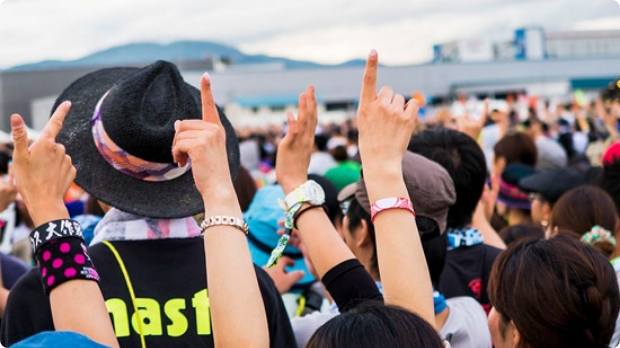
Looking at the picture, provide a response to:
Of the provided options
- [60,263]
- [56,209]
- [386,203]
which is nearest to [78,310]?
[60,263]

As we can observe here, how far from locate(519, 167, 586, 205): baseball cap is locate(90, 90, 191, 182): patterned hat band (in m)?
2.71

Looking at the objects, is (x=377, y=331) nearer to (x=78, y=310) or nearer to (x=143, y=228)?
(x=78, y=310)

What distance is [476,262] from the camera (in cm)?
286

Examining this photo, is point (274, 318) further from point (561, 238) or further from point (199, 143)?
point (561, 238)

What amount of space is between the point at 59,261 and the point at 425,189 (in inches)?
45.1

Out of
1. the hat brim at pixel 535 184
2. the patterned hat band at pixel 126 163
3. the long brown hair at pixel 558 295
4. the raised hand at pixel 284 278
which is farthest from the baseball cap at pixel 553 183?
the patterned hat band at pixel 126 163

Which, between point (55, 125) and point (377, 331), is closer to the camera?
point (377, 331)

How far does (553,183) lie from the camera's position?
13.5 feet

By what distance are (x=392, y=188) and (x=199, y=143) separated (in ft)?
1.57

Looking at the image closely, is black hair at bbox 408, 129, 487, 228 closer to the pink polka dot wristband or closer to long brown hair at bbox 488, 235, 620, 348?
long brown hair at bbox 488, 235, 620, 348

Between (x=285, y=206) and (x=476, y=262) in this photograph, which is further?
(x=476, y=262)

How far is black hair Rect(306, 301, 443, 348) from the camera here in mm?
1365

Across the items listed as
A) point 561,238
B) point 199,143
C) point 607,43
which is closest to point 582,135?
point 561,238

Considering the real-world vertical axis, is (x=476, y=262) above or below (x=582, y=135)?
above
